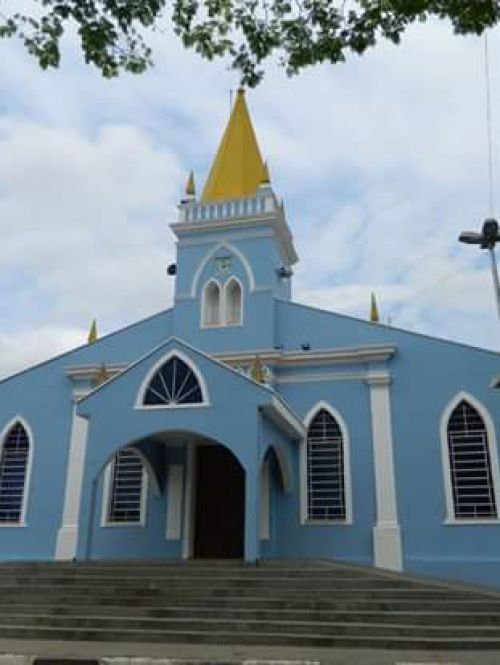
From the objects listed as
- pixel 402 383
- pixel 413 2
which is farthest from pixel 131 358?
pixel 413 2

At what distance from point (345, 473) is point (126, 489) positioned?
506 cm

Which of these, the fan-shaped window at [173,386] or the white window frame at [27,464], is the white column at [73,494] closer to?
the white window frame at [27,464]

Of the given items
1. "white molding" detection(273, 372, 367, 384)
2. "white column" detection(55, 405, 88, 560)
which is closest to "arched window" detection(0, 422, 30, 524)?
"white column" detection(55, 405, 88, 560)

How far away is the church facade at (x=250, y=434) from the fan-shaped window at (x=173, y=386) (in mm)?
Answer: 40

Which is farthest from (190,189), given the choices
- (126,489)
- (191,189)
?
(126,489)

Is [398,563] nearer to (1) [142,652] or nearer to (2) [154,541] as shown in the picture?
(2) [154,541]

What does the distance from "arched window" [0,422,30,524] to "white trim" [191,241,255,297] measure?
559 centimetres

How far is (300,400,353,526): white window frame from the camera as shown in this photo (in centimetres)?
1348

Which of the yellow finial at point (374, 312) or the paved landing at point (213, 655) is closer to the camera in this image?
the paved landing at point (213, 655)

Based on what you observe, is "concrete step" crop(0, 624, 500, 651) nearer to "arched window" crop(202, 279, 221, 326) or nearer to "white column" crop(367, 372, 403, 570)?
"white column" crop(367, 372, 403, 570)

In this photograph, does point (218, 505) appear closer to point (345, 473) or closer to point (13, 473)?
point (345, 473)

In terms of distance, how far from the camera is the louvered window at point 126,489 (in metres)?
14.4

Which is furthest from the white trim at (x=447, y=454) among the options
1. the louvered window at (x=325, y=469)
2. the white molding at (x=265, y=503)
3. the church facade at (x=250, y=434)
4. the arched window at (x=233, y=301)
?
the arched window at (x=233, y=301)

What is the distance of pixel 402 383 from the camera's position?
46.2 ft
